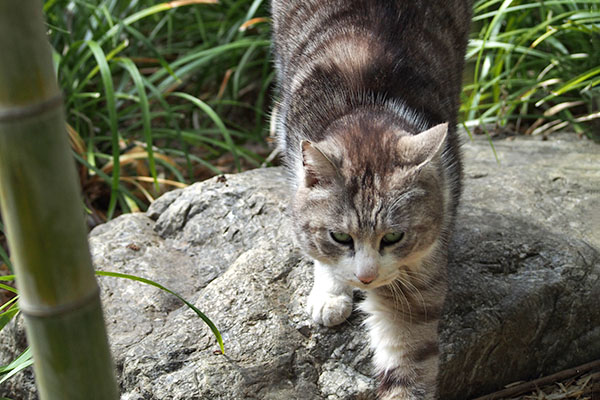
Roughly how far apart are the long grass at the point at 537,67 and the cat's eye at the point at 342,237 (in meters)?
1.74

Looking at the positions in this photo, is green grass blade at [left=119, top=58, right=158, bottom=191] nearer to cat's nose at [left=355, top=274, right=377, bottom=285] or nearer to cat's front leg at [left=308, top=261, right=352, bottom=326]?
cat's front leg at [left=308, top=261, right=352, bottom=326]

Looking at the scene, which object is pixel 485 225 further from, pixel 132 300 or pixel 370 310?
pixel 132 300

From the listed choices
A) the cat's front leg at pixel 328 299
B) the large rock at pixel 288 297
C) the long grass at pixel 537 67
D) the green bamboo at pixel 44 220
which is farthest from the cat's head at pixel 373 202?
the long grass at pixel 537 67

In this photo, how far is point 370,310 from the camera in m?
2.19

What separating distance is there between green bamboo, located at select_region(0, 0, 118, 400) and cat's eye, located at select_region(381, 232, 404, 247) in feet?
3.07

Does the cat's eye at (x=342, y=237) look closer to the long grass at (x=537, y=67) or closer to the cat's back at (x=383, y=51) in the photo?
the cat's back at (x=383, y=51)

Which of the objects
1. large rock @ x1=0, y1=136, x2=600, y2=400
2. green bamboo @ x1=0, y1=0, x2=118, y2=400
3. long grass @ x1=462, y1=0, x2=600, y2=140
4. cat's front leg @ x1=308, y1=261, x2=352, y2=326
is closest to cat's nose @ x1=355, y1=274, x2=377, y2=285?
cat's front leg @ x1=308, y1=261, x2=352, y2=326

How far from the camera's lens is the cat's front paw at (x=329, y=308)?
2.16 m

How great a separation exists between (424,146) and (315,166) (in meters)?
0.30

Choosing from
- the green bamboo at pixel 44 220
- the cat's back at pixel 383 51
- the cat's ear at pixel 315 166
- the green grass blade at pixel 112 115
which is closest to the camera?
the green bamboo at pixel 44 220

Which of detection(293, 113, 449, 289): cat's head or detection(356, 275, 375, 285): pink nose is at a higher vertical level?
detection(293, 113, 449, 289): cat's head

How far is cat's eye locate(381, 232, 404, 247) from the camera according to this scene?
6.24ft

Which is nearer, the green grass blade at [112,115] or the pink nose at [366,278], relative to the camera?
the pink nose at [366,278]

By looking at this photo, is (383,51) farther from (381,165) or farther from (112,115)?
(112,115)
